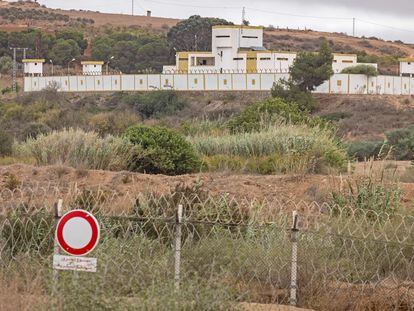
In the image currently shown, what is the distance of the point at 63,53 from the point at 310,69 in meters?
44.8

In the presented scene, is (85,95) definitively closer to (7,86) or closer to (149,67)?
(7,86)

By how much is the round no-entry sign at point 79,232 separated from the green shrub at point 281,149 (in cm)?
1332

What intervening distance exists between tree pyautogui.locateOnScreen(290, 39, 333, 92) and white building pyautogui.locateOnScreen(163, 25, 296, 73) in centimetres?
919

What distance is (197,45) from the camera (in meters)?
107

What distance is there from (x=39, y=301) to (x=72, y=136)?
15.8 meters

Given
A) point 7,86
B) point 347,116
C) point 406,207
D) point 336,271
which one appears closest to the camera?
point 336,271

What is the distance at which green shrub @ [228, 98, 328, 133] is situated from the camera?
3158cm

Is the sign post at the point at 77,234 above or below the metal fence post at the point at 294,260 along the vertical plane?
above

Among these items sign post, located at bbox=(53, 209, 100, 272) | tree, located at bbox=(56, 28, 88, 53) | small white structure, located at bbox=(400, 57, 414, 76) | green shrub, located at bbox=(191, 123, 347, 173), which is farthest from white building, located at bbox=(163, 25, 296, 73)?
sign post, located at bbox=(53, 209, 100, 272)

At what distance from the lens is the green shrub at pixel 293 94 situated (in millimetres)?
63812


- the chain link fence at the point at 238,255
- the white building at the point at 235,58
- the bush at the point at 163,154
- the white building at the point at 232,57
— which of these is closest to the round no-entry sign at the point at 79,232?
the chain link fence at the point at 238,255

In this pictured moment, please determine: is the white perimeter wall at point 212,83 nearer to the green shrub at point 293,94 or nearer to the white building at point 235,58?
the white building at point 235,58

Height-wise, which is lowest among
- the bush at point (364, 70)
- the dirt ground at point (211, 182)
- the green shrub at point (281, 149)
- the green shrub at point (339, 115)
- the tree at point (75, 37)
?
the green shrub at point (339, 115)

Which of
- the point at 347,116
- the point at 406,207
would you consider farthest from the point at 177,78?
the point at 406,207
